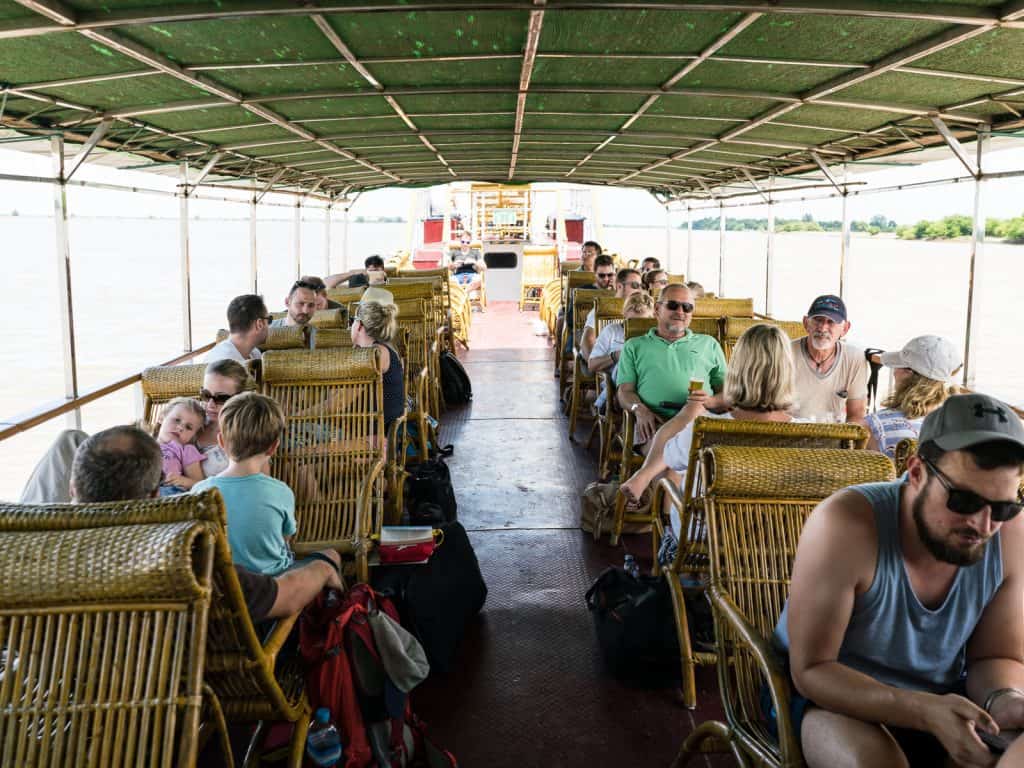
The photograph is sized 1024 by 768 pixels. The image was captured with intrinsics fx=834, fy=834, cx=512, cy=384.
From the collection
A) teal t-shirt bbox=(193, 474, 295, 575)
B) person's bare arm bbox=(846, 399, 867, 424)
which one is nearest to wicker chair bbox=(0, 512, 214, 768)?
teal t-shirt bbox=(193, 474, 295, 575)

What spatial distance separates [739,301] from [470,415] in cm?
273

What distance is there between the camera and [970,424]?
1.70 meters

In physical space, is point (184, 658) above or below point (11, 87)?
below

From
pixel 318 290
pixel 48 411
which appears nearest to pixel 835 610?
pixel 48 411

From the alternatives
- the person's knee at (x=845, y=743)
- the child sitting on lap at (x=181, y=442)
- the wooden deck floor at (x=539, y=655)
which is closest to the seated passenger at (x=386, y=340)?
the wooden deck floor at (x=539, y=655)

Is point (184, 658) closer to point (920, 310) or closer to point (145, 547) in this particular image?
point (145, 547)

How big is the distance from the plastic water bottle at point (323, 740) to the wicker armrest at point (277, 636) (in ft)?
1.04

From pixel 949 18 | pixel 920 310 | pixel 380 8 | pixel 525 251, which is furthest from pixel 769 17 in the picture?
pixel 920 310

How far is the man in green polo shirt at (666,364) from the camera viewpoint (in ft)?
15.5

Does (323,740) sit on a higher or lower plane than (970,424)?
lower

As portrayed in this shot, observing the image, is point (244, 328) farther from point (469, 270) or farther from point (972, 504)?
point (469, 270)

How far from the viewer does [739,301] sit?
6691 mm

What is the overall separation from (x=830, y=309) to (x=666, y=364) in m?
0.95

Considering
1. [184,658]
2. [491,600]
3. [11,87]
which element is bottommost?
[491,600]
